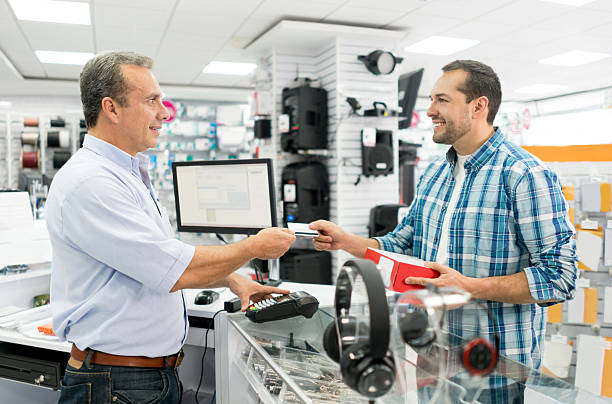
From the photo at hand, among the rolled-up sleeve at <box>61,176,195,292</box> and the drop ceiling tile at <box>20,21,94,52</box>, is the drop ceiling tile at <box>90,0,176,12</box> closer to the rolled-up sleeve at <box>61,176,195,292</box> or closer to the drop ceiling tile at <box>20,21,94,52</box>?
the drop ceiling tile at <box>20,21,94,52</box>

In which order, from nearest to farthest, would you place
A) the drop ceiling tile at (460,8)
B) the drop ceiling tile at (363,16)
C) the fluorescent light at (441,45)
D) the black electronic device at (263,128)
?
the drop ceiling tile at (460,8) < the drop ceiling tile at (363,16) < the black electronic device at (263,128) < the fluorescent light at (441,45)

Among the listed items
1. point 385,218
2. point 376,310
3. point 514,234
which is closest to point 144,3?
point 385,218

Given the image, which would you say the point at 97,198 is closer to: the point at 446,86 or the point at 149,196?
the point at 149,196

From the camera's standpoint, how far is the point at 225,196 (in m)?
2.82

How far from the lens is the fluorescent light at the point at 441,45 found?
666 centimetres

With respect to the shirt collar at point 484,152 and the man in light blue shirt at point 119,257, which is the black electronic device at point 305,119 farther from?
the man in light blue shirt at point 119,257

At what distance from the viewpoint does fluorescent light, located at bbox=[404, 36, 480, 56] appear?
21.8 feet

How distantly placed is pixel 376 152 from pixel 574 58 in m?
4.21

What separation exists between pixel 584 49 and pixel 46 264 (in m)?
7.54

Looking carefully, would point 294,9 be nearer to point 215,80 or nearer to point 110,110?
point 215,80

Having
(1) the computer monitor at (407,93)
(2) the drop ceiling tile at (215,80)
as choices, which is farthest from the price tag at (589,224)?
(2) the drop ceiling tile at (215,80)

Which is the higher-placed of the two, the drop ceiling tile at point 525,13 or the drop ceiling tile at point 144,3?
the drop ceiling tile at point 144,3

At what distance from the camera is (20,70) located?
8297mm

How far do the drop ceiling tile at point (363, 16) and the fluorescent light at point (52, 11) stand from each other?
2.74 m
